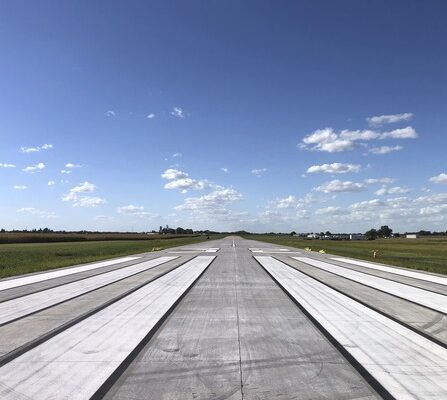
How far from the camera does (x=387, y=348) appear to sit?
6.95 metres

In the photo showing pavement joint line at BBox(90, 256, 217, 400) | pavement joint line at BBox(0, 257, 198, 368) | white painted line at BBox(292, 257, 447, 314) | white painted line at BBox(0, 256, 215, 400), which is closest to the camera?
pavement joint line at BBox(90, 256, 217, 400)

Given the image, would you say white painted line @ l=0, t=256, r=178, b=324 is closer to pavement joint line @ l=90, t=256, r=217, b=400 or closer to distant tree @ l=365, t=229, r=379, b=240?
pavement joint line @ l=90, t=256, r=217, b=400

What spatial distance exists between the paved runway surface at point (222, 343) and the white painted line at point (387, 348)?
2 centimetres

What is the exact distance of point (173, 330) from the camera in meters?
8.10

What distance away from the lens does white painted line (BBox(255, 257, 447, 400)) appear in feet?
17.4

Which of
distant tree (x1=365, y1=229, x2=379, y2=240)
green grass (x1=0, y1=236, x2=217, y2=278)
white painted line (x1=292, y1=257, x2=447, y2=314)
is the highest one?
distant tree (x1=365, y1=229, x2=379, y2=240)

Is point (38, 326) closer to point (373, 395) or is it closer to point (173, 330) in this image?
point (173, 330)

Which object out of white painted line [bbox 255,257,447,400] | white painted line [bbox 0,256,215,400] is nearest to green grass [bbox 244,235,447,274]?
white painted line [bbox 255,257,447,400]

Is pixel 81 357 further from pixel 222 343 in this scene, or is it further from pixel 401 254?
pixel 401 254

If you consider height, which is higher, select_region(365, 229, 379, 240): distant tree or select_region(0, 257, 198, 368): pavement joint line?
select_region(365, 229, 379, 240): distant tree

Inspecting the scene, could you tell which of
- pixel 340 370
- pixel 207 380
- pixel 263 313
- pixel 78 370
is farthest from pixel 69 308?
pixel 340 370

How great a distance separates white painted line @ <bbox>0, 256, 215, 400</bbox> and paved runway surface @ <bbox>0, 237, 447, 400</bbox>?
0.02 meters

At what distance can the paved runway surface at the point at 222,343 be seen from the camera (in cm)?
519

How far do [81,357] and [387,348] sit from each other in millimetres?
4264
